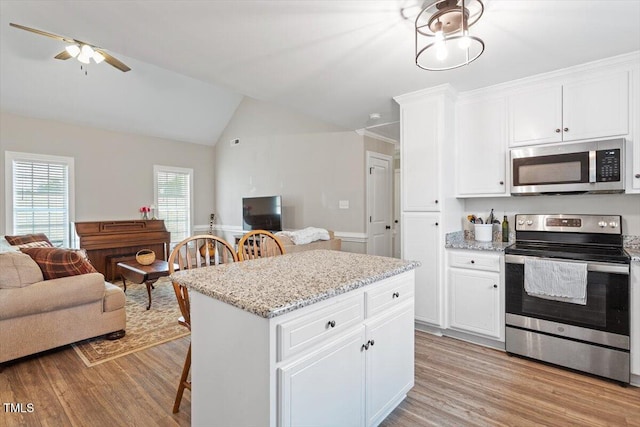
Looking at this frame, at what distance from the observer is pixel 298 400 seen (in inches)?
47.6

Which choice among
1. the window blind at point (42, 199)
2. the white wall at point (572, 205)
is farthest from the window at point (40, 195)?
the white wall at point (572, 205)

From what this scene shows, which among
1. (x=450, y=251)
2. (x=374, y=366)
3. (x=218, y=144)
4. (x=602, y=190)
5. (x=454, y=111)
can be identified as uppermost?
(x=218, y=144)

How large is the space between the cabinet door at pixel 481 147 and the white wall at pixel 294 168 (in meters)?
1.87

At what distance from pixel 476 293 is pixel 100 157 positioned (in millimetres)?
6536

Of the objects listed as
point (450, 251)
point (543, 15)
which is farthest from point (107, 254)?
point (543, 15)

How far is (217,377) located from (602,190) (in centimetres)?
302

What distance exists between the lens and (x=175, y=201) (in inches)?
271

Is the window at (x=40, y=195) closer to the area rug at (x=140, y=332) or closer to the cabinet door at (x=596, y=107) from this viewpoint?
the area rug at (x=140, y=332)

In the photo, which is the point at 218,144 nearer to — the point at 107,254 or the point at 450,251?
the point at 107,254

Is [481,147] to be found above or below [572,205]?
above

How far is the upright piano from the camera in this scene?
5.13m

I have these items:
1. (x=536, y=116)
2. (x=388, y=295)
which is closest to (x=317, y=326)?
(x=388, y=295)

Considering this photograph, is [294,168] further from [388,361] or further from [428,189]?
[388,361]

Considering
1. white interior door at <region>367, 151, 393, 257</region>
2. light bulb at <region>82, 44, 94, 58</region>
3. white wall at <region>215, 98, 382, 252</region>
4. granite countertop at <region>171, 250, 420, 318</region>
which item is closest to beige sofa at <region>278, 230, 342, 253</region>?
white wall at <region>215, 98, 382, 252</region>
